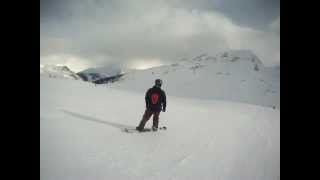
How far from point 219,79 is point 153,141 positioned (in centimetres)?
272

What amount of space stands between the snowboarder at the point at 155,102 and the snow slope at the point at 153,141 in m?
0.22

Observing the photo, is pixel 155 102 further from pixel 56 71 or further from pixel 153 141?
pixel 56 71

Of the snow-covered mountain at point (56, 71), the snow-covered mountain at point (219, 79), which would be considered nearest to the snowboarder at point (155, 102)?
the snow-covered mountain at point (219, 79)

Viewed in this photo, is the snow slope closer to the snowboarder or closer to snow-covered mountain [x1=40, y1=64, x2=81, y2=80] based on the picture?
the snowboarder

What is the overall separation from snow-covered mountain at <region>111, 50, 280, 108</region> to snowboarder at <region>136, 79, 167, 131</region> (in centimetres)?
18

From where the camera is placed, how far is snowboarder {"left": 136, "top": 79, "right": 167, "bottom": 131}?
7.06 m

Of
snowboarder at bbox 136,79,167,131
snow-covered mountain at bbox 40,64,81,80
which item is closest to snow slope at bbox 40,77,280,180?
snowboarder at bbox 136,79,167,131

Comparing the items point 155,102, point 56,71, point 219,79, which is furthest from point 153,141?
point 219,79

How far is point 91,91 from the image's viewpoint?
9.45 metres

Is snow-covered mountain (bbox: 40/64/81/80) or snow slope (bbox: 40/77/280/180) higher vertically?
snow-covered mountain (bbox: 40/64/81/80)

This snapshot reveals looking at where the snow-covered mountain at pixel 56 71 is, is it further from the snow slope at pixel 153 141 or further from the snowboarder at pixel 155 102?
the snowboarder at pixel 155 102
